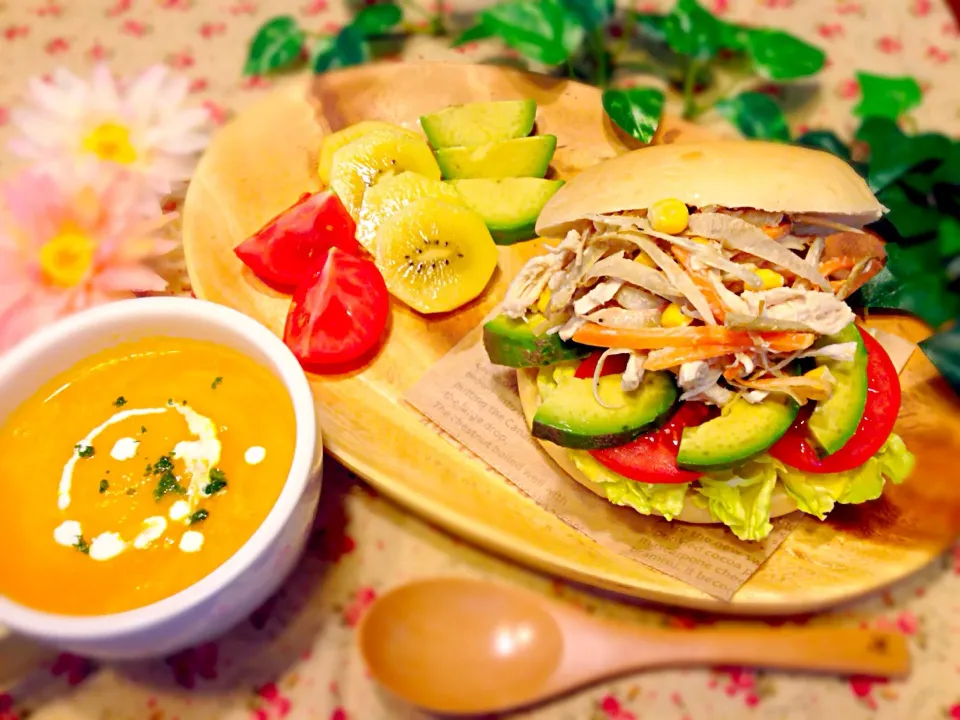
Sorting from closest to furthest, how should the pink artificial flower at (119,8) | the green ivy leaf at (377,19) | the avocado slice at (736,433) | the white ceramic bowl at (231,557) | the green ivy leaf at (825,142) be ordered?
1. the white ceramic bowl at (231,557)
2. the avocado slice at (736,433)
3. the green ivy leaf at (825,142)
4. the green ivy leaf at (377,19)
5. the pink artificial flower at (119,8)

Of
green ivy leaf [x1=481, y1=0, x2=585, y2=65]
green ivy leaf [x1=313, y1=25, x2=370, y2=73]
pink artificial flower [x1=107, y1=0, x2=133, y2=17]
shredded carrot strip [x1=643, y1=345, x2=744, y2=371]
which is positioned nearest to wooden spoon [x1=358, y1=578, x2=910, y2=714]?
shredded carrot strip [x1=643, y1=345, x2=744, y2=371]

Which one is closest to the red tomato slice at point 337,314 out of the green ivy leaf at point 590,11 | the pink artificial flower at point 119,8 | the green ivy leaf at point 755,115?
the green ivy leaf at point 590,11

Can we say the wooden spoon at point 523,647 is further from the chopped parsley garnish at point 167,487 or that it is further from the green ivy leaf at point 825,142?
the green ivy leaf at point 825,142

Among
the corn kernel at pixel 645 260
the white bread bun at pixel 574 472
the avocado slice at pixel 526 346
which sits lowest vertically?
the white bread bun at pixel 574 472

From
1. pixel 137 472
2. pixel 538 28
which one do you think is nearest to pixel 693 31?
pixel 538 28

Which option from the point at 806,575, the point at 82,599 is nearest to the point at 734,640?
the point at 806,575

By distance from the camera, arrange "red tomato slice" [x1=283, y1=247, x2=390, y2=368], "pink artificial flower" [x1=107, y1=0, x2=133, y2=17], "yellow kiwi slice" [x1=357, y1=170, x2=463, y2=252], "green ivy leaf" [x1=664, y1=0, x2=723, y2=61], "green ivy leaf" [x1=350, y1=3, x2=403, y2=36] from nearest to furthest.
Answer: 1. "red tomato slice" [x1=283, y1=247, x2=390, y2=368]
2. "yellow kiwi slice" [x1=357, y1=170, x2=463, y2=252]
3. "green ivy leaf" [x1=664, y1=0, x2=723, y2=61]
4. "green ivy leaf" [x1=350, y1=3, x2=403, y2=36]
5. "pink artificial flower" [x1=107, y1=0, x2=133, y2=17]

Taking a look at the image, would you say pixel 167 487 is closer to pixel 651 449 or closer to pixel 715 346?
pixel 651 449

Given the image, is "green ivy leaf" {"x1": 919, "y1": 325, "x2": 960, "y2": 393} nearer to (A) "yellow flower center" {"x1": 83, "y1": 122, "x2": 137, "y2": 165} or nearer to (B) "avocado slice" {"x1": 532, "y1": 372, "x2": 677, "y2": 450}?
(B) "avocado slice" {"x1": 532, "y1": 372, "x2": 677, "y2": 450}
